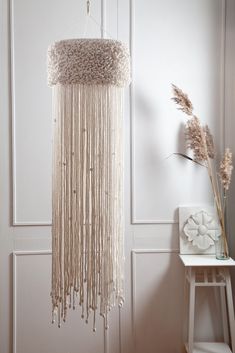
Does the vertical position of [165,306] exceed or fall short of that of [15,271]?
it falls short

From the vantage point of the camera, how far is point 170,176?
2.81 meters

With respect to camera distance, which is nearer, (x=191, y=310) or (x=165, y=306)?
(x=191, y=310)

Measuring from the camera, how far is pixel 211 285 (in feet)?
8.38

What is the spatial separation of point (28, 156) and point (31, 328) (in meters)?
1.13

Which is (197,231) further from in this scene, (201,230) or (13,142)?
(13,142)

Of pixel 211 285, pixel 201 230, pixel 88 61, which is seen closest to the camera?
pixel 88 61

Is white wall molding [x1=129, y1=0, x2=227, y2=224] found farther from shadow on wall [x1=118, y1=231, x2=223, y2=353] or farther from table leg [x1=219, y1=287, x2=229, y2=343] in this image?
table leg [x1=219, y1=287, x2=229, y2=343]

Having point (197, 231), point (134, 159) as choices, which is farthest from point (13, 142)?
point (197, 231)

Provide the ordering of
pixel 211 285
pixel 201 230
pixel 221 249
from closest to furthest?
pixel 211 285 < pixel 221 249 < pixel 201 230

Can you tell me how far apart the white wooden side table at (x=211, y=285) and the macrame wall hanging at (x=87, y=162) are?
859 mm

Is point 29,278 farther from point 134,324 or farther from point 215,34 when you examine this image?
point 215,34

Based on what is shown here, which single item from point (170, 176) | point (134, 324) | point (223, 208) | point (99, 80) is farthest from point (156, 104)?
point (134, 324)

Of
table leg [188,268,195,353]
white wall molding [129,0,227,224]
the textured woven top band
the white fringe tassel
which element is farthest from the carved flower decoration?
the textured woven top band

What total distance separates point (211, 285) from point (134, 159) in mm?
921
